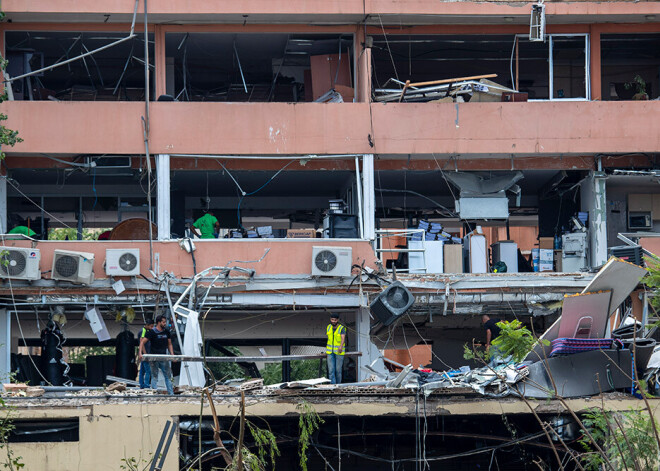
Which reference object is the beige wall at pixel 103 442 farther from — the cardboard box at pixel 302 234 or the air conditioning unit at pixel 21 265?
the cardboard box at pixel 302 234

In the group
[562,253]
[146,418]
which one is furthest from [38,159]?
[562,253]

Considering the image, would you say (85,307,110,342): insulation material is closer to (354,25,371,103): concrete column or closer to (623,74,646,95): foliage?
(354,25,371,103): concrete column

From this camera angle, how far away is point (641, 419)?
48.5 feet

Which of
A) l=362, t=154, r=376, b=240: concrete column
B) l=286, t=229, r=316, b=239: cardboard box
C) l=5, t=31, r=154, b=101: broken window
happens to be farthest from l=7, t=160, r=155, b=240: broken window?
l=362, t=154, r=376, b=240: concrete column

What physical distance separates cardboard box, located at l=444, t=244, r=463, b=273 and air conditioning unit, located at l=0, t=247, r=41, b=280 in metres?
8.36

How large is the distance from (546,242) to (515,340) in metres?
9.62

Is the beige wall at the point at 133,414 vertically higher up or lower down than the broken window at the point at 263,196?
lower down

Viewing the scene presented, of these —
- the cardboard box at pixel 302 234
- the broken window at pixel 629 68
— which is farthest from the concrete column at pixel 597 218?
the cardboard box at pixel 302 234

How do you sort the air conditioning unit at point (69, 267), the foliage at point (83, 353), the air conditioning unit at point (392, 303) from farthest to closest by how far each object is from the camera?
the foliage at point (83, 353), the air conditioning unit at point (69, 267), the air conditioning unit at point (392, 303)

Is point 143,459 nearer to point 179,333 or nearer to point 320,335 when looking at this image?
point 179,333

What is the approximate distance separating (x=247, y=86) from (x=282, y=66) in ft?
3.75

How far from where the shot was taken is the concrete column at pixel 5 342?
21609 millimetres

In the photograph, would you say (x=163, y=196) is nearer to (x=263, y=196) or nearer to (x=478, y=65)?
(x=263, y=196)

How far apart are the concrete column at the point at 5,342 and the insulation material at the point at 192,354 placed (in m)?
4.13
